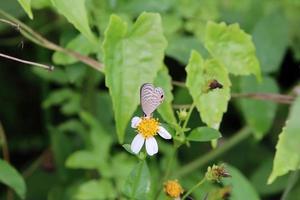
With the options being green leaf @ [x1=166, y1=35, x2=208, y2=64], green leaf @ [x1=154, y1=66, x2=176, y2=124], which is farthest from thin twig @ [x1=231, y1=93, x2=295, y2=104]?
green leaf @ [x1=154, y1=66, x2=176, y2=124]

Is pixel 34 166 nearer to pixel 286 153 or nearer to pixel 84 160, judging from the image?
pixel 84 160

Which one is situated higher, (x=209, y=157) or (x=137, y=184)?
(x=137, y=184)

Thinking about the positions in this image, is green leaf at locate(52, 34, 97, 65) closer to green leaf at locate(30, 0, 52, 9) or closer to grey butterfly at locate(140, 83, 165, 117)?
green leaf at locate(30, 0, 52, 9)

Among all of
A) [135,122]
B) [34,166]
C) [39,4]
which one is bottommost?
[34,166]

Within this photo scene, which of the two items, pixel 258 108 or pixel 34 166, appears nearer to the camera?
pixel 258 108

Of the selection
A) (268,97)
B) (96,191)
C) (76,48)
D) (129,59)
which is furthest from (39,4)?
(268,97)
